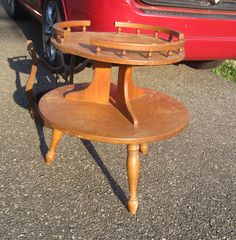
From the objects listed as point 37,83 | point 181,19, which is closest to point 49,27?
point 37,83

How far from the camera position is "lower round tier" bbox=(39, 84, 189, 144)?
198 cm

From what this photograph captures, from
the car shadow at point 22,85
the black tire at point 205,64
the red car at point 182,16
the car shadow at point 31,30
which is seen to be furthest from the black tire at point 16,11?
the black tire at point 205,64

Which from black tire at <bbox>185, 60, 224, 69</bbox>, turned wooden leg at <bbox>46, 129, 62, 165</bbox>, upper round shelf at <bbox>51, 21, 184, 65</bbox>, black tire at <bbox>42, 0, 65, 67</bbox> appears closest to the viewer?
upper round shelf at <bbox>51, 21, 184, 65</bbox>

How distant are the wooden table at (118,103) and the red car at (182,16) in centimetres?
35

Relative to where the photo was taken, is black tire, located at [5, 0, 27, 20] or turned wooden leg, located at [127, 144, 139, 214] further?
black tire, located at [5, 0, 27, 20]

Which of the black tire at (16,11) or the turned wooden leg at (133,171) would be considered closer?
the turned wooden leg at (133,171)

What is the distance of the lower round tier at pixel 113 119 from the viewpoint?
1979 millimetres

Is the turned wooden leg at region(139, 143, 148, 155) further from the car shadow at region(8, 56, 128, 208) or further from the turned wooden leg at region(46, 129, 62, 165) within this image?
the turned wooden leg at region(46, 129, 62, 165)

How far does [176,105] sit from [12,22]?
4441 mm

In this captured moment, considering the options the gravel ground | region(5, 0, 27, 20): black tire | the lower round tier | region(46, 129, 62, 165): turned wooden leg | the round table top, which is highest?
the round table top

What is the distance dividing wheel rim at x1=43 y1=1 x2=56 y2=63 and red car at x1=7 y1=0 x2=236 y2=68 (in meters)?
0.12

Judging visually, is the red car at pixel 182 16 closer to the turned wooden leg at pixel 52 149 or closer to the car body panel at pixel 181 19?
the car body panel at pixel 181 19

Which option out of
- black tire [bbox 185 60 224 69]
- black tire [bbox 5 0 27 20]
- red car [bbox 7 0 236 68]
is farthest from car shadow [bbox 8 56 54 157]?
black tire [bbox 5 0 27 20]

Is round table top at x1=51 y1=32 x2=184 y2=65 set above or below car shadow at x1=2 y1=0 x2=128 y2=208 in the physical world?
above
